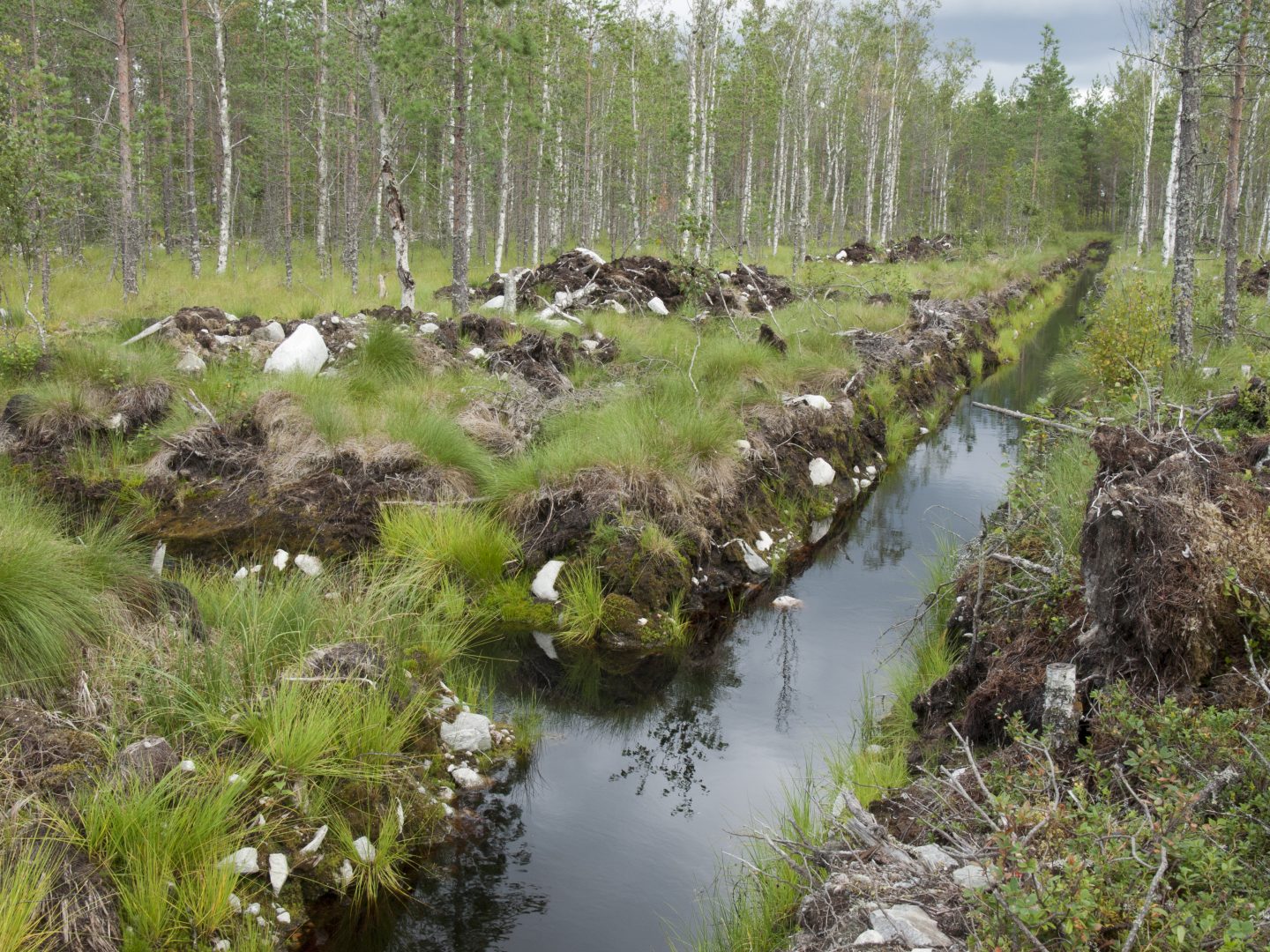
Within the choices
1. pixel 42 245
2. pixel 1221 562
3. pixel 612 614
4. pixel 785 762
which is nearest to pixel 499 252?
pixel 42 245

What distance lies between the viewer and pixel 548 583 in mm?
7207

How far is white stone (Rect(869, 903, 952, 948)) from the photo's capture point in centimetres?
267

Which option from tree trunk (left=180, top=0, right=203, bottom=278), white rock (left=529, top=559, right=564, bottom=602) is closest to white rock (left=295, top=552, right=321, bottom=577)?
white rock (left=529, top=559, right=564, bottom=602)

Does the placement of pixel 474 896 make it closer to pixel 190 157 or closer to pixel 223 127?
pixel 223 127

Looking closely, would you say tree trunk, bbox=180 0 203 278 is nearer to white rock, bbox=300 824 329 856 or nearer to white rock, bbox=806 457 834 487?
white rock, bbox=806 457 834 487

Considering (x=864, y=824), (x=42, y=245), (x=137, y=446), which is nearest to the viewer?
(x=864, y=824)

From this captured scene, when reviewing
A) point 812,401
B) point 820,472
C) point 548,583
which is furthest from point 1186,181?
point 548,583

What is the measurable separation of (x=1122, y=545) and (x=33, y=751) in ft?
15.9

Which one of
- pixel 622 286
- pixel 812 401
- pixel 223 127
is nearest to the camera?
pixel 812 401

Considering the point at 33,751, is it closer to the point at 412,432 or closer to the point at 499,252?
the point at 412,432

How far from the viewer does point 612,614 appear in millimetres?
6938

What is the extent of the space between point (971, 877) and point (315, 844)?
283cm

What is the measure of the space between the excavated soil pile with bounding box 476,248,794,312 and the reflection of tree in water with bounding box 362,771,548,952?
32.7 feet

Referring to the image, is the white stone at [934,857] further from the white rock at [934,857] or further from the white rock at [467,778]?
the white rock at [467,778]
